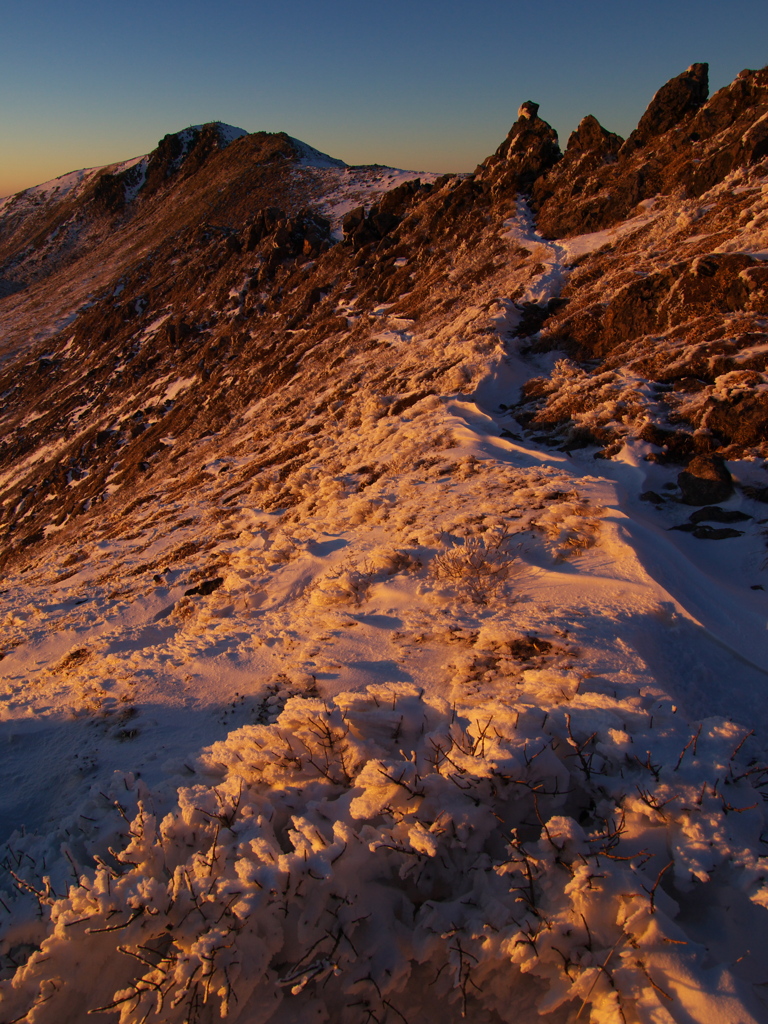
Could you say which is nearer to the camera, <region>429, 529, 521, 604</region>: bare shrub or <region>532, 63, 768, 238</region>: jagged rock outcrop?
<region>429, 529, 521, 604</region>: bare shrub

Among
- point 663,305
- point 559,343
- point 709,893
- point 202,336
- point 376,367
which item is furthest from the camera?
point 202,336

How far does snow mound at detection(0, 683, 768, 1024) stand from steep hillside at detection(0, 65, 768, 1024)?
13 mm

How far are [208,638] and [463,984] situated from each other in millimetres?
4061

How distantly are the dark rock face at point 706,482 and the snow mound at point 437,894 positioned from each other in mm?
4054

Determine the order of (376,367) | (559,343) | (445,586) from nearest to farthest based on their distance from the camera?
(445,586), (559,343), (376,367)

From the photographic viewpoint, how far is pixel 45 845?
110 inches

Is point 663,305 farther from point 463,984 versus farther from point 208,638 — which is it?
point 463,984

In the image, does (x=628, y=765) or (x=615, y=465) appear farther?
(x=615, y=465)

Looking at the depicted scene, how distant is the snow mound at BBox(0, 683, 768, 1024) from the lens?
1.77 meters

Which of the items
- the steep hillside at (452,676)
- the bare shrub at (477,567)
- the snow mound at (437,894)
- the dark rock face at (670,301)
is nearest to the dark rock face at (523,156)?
the steep hillside at (452,676)

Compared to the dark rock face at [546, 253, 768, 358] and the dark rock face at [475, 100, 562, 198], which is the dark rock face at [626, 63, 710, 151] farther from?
the dark rock face at [546, 253, 768, 358]

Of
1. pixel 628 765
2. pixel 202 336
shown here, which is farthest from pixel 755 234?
pixel 202 336

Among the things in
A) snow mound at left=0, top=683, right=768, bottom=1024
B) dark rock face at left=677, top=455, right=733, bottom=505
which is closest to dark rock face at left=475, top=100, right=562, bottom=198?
dark rock face at left=677, top=455, right=733, bottom=505

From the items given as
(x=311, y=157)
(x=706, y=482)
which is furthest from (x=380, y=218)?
(x=311, y=157)
